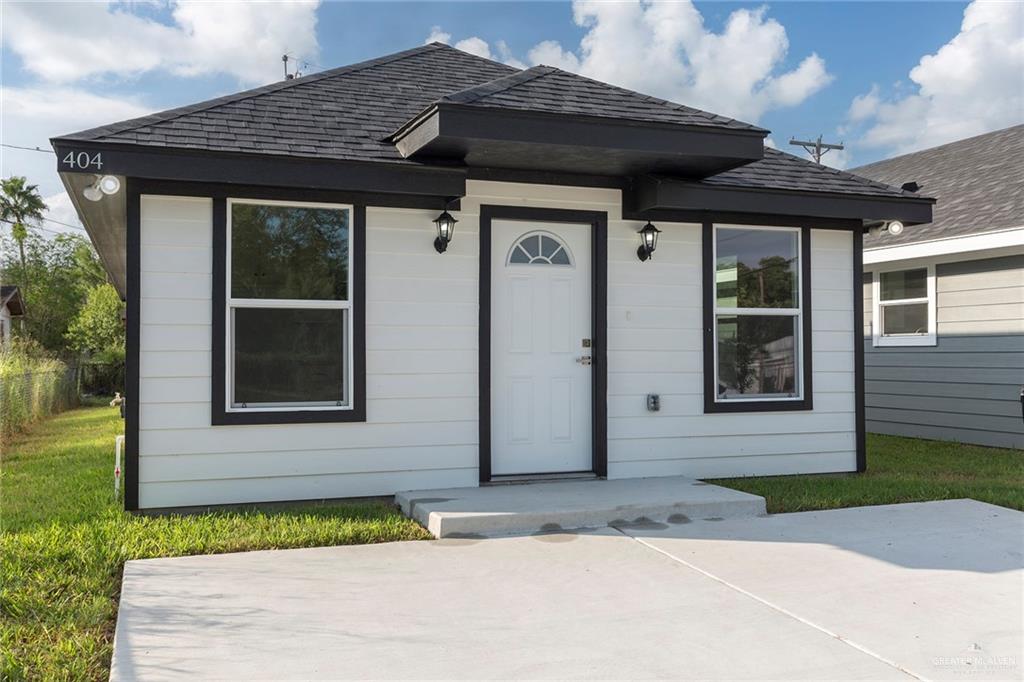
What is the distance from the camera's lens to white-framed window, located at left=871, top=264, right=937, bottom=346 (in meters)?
9.91

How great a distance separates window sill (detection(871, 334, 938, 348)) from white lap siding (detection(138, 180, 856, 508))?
3383 mm

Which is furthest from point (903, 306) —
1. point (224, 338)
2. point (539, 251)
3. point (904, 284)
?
point (224, 338)

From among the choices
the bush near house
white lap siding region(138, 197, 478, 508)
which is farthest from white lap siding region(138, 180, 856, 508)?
the bush near house

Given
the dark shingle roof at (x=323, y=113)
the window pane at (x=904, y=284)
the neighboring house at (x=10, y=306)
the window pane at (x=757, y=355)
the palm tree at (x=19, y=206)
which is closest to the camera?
the dark shingle roof at (x=323, y=113)

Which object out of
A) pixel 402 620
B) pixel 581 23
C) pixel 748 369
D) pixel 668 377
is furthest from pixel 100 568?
pixel 581 23

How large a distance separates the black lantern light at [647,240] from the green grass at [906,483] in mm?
2020

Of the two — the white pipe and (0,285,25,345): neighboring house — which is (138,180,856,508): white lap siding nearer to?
the white pipe

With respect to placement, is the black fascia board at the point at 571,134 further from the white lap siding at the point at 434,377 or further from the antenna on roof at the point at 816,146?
the antenna on roof at the point at 816,146

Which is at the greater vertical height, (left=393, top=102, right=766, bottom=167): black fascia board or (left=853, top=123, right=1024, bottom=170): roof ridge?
(left=853, top=123, right=1024, bottom=170): roof ridge

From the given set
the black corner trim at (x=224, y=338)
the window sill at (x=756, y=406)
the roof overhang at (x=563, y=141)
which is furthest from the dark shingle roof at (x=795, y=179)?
the black corner trim at (x=224, y=338)

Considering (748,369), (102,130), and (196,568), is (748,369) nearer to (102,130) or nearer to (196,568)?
(196,568)

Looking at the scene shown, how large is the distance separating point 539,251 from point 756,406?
2383 mm

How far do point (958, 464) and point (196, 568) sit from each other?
7.20 meters

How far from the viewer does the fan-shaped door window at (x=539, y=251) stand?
6367mm
